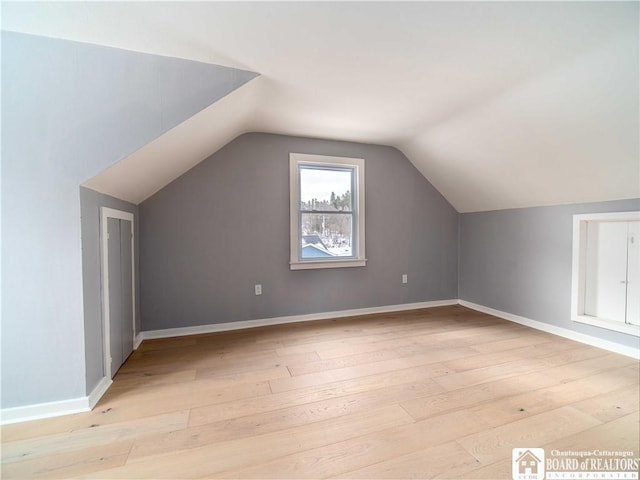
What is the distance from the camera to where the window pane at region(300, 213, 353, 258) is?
362 cm

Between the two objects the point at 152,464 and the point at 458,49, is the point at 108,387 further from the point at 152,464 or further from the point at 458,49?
the point at 458,49

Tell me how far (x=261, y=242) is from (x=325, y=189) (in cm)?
111

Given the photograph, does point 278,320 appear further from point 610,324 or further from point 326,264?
point 610,324

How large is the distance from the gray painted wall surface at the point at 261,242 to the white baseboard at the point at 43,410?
1.27 metres

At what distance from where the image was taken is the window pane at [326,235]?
3.62 m

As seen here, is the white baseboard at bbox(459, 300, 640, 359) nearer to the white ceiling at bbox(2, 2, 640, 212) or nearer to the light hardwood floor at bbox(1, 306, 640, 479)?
the light hardwood floor at bbox(1, 306, 640, 479)

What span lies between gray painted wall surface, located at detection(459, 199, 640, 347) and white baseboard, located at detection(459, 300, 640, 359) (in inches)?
1.7

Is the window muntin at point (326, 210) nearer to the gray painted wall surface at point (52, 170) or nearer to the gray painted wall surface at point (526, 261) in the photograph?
the gray painted wall surface at point (526, 261)

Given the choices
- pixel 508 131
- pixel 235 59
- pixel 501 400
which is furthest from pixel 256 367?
pixel 508 131

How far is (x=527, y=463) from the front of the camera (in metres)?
1.36

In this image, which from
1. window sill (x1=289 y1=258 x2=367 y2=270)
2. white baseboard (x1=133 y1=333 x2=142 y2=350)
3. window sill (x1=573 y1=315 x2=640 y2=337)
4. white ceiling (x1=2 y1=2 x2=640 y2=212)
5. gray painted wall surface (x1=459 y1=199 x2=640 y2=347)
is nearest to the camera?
white ceiling (x1=2 y1=2 x2=640 y2=212)

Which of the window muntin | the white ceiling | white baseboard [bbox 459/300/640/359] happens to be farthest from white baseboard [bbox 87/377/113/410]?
white baseboard [bbox 459/300/640/359]

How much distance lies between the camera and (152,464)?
4.49 feet

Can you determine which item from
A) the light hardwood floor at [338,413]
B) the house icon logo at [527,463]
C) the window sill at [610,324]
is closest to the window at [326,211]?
the light hardwood floor at [338,413]
